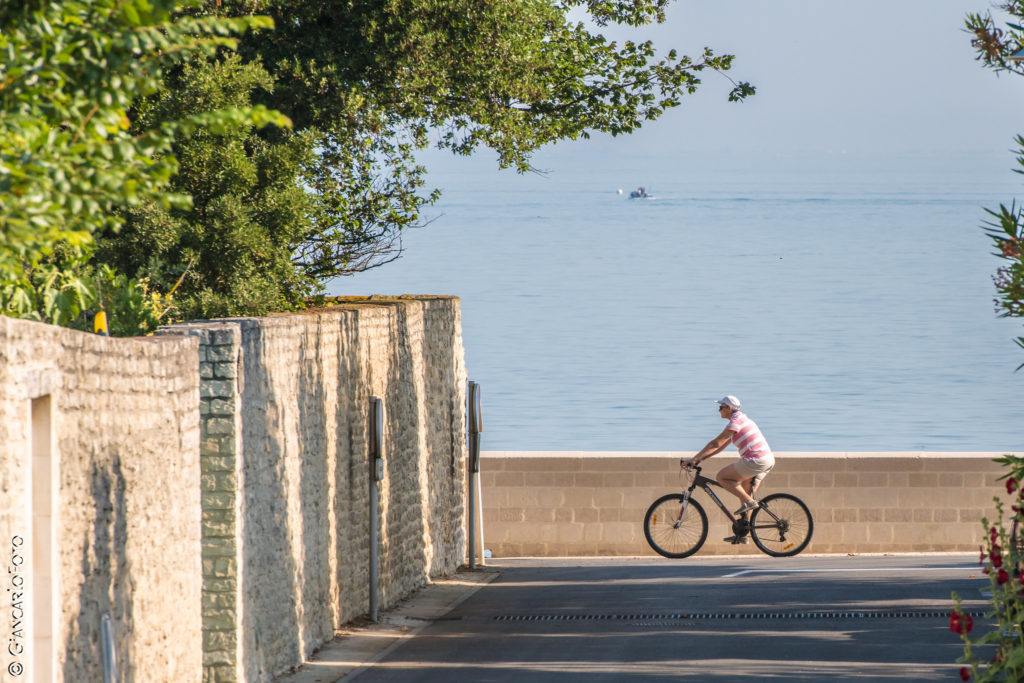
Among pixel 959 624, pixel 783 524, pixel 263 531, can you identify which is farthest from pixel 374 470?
pixel 959 624

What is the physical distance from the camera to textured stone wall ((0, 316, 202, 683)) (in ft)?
20.4

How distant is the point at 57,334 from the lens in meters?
6.67

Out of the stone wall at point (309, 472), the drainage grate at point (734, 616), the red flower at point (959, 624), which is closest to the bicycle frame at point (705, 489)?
the stone wall at point (309, 472)

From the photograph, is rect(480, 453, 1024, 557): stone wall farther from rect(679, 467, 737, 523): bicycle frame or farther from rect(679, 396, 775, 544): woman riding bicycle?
rect(679, 396, 775, 544): woman riding bicycle

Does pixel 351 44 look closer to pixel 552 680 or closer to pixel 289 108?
pixel 289 108

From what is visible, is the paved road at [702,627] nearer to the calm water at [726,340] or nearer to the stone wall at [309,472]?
the stone wall at [309,472]

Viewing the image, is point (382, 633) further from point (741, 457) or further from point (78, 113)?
point (78, 113)

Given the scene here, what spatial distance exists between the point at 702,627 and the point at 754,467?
531cm

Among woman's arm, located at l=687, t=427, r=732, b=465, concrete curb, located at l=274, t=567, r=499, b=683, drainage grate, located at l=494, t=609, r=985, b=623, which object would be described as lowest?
concrete curb, located at l=274, t=567, r=499, b=683

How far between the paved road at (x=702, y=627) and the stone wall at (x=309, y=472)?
76 cm

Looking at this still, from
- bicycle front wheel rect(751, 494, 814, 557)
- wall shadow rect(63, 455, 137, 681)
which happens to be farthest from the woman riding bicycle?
wall shadow rect(63, 455, 137, 681)

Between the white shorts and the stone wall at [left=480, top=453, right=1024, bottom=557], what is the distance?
143 centimetres

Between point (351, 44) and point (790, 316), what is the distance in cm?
9050

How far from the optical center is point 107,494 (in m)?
7.32
